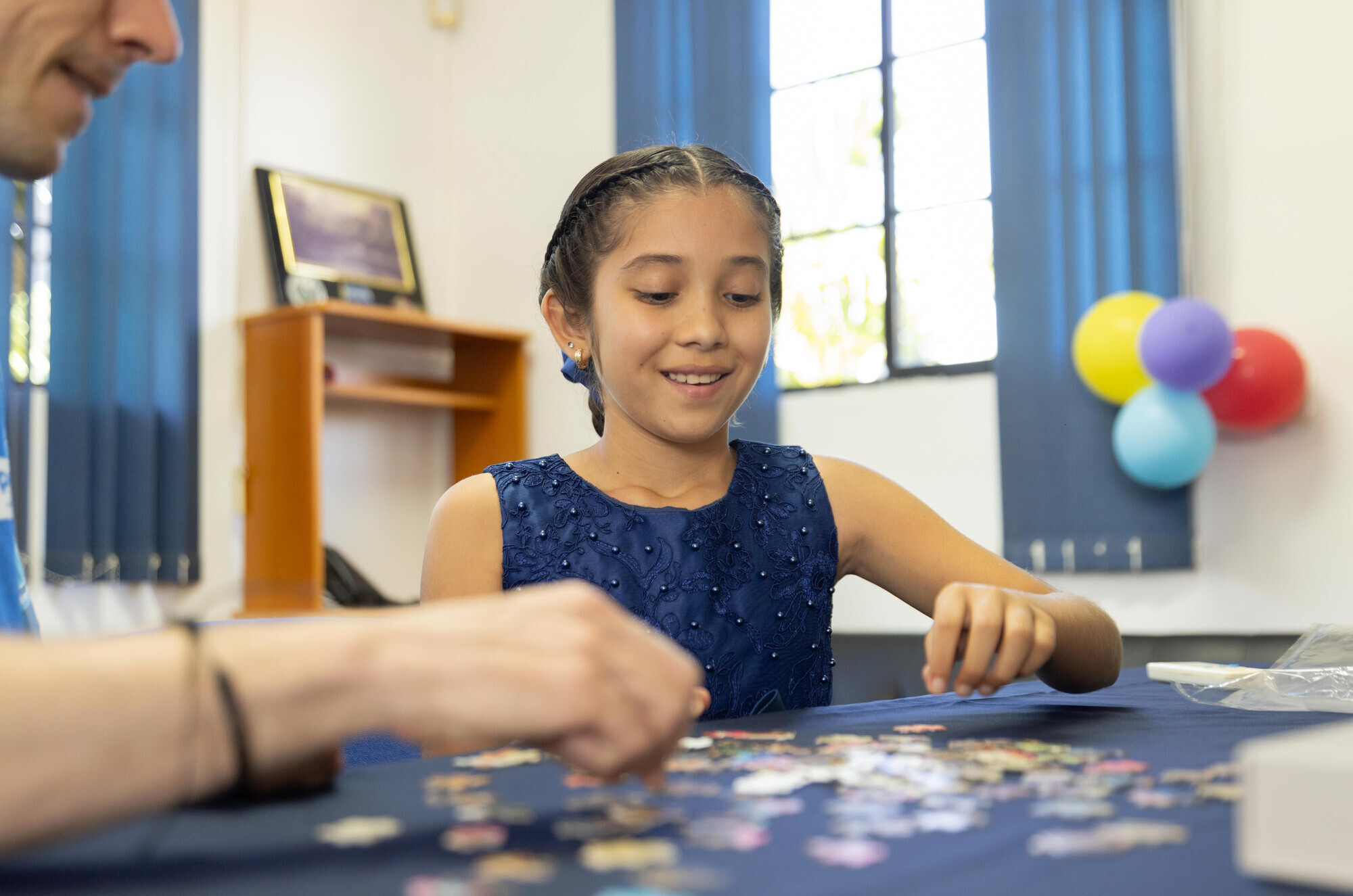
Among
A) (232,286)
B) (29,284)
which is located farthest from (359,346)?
(29,284)

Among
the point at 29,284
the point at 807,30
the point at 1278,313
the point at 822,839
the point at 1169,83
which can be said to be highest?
the point at 807,30

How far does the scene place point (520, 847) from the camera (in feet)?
1.54

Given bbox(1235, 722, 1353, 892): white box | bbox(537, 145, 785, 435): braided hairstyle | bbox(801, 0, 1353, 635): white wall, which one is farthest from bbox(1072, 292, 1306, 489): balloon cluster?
bbox(1235, 722, 1353, 892): white box

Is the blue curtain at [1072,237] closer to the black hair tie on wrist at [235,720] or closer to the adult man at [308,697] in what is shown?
the adult man at [308,697]

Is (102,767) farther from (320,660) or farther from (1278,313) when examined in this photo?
(1278,313)

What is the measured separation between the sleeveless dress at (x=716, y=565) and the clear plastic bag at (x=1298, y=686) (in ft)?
1.58

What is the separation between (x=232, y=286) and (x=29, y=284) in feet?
2.42

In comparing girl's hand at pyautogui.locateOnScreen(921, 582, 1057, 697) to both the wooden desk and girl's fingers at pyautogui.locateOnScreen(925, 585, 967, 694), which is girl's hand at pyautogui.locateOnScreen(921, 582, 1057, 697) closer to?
girl's fingers at pyautogui.locateOnScreen(925, 585, 967, 694)

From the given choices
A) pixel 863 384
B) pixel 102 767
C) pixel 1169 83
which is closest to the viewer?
pixel 102 767

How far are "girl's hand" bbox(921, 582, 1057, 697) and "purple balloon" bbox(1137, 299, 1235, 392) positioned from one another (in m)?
2.18

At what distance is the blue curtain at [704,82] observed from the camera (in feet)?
13.3

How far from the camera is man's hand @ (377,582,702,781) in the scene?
1.54ft

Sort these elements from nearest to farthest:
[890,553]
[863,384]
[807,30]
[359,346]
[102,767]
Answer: [102,767]
[890,553]
[863,384]
[807,30]
[359,346]

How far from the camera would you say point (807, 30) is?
4098 millimetres
